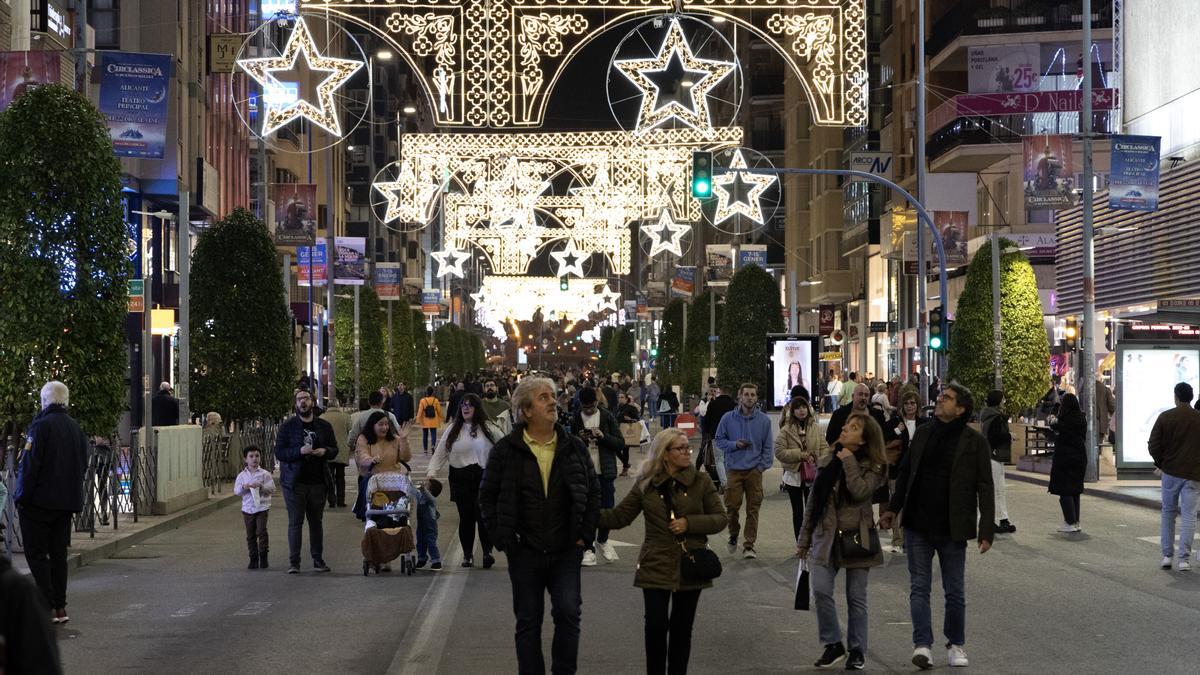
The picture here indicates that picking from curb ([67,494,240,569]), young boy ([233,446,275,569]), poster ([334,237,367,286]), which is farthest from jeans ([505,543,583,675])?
poster ([334,237,367,286])

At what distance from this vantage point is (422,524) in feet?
59.2

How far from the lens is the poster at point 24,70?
25.7 m

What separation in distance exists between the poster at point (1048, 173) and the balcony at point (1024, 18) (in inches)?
940

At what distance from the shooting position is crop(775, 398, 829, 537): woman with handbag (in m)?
18.1

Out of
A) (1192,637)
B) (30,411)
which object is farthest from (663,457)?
(30,411)

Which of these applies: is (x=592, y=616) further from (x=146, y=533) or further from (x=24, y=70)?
(x=24, y=70)

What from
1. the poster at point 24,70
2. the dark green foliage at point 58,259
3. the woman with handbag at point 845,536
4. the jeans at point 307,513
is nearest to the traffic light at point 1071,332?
the poster at point 24,70

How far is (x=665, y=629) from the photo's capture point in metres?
9.68

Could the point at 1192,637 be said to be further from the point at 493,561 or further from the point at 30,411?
the point at 30,411

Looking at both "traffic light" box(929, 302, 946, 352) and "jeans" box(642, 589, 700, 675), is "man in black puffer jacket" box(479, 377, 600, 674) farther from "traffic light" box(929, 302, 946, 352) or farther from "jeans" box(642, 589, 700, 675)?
"traffic light" box(929, 302, 946, 352)

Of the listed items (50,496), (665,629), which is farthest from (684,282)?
(665,629)

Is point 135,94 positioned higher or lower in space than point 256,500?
higher

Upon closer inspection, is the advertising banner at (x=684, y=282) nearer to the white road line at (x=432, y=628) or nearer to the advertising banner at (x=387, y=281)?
the advertising banner at (x=387, y=281)

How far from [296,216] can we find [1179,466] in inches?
1153
